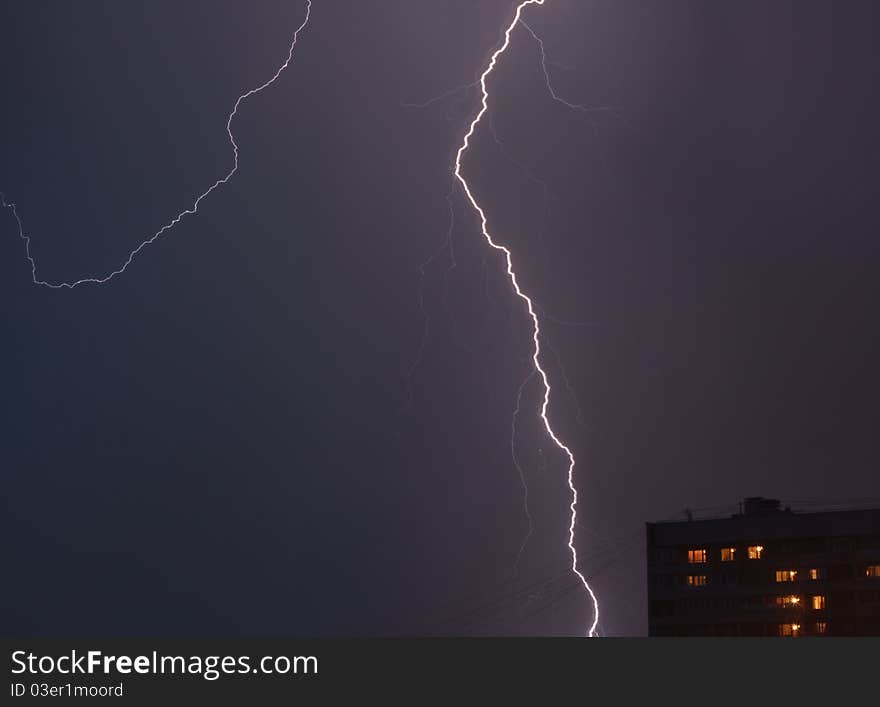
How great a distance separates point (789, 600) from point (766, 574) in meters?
1.04

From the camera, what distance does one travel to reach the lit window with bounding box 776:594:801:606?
134ft

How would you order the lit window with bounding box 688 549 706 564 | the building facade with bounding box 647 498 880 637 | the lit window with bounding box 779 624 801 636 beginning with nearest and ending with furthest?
the building facade with bounding box 647 498 880 637 → the lit window with bounding box 779 624 801 636 → the lit window with bounding box 688 549 706 564

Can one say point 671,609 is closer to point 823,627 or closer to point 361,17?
point 823,627

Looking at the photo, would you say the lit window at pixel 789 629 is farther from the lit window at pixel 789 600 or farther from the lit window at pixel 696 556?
the lit window at pixel 696 556

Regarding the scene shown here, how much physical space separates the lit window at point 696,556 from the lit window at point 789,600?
289 cm

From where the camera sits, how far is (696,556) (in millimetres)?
43594

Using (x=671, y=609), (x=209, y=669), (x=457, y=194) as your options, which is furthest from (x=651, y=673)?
(x=671, y=609)

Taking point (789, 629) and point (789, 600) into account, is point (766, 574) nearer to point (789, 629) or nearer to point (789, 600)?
point (789, 600)

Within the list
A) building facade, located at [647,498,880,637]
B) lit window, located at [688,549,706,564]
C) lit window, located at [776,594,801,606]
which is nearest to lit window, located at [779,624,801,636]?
building facade, located at [647,498,880,637]

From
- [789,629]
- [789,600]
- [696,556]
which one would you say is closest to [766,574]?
[789,600]

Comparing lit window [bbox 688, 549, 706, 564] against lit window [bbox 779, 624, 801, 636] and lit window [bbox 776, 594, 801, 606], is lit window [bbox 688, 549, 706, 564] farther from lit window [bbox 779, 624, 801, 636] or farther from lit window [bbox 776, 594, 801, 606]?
lit window [bbox 779, 624, 801, 636]

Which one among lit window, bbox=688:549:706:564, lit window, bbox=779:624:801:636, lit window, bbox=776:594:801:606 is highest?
lit window, bbox=688:549:706:564

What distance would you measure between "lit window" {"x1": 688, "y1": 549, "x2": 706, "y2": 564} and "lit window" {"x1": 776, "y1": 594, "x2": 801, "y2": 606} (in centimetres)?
289

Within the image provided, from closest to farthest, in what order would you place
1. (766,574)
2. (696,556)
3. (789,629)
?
1. (789,629)
2. (766,574)
3. (696,556)
